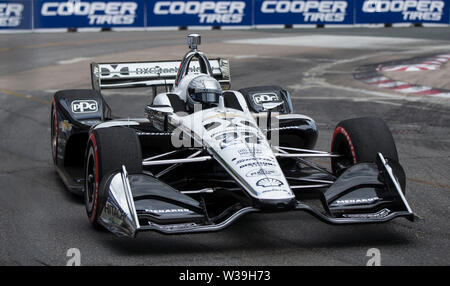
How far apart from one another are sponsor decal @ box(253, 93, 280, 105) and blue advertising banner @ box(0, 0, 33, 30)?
781 inches

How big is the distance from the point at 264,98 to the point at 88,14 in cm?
2085

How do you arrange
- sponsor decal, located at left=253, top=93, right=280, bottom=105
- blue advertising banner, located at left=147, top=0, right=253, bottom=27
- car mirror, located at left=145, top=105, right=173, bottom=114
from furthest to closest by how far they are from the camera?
blue advertising banner, located at left=147, top=0, right=253, bottom=27 < sponsor decal, located at left=253, top=93, right=280, bottom=105 < car mirror, located at left=145, top=105, right=173, bottom=114

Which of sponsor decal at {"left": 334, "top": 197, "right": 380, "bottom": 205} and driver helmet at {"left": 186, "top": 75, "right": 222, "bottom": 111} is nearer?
sponsor decal at {"left": 334, "top": 197, "right": 380, "bottom": 205}

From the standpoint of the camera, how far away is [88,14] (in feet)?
97.8

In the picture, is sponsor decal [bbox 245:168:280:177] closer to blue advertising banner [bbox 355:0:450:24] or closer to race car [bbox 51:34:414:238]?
race car [bbox 51:34:414:238]

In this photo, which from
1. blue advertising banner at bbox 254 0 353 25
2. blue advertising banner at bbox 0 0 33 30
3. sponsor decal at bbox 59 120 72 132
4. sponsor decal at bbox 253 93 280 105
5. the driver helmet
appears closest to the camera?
the driver helmet

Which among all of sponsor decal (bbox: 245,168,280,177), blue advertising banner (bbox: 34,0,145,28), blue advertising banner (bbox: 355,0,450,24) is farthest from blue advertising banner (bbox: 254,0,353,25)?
sponsor decal (bbox: 245,168,280,177)

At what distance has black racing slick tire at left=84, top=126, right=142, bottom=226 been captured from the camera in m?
7.31

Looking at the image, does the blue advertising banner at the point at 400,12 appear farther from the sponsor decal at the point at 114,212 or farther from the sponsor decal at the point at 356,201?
the sponsor decal at the point at 114,212

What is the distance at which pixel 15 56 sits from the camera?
22.8 m

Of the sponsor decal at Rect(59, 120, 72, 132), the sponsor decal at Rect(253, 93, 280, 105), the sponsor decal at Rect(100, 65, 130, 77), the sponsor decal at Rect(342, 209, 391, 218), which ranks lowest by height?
the sponsor decal at Rect(342, 209, 391, 218)

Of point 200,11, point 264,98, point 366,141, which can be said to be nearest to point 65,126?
point 264,98

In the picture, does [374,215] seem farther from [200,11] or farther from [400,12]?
[400,12]
